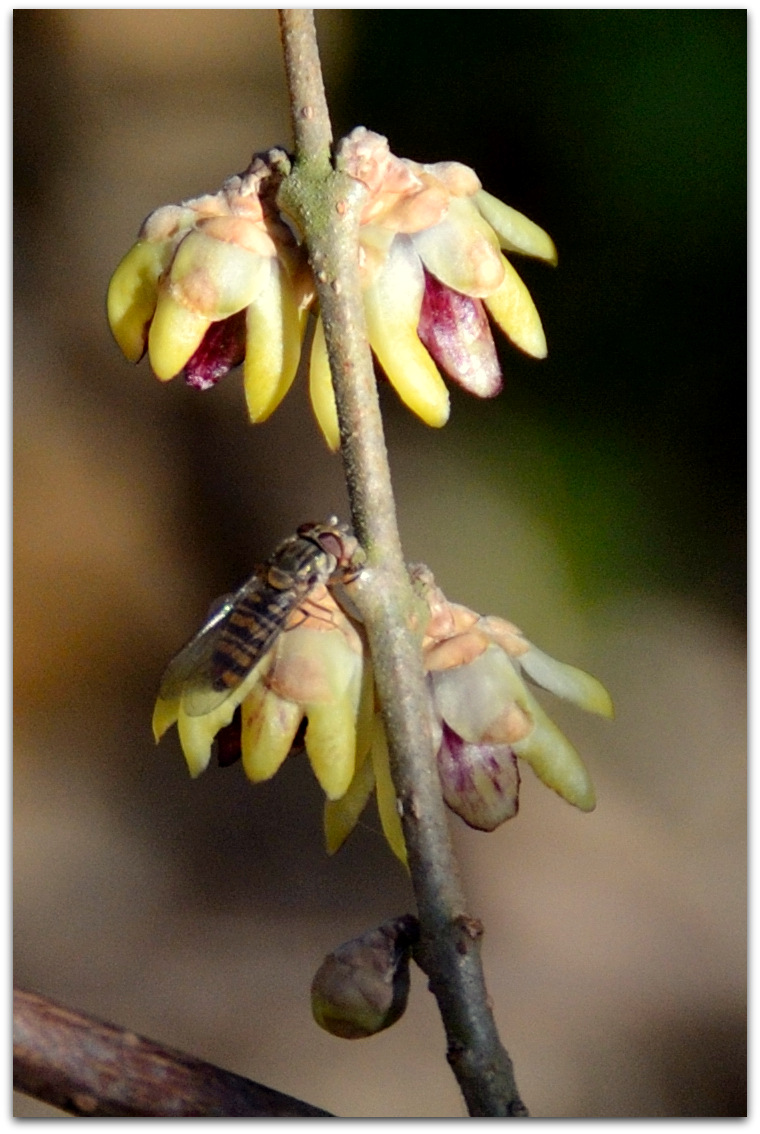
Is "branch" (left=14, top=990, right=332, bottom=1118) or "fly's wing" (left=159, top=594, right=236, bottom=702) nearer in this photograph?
"branch" (left=14, top=990, right=332, bottom=1118)

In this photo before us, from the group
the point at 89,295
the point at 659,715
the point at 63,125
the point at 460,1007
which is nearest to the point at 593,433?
the point at 659,715

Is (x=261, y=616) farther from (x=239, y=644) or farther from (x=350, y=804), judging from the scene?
(x=350, y=804)

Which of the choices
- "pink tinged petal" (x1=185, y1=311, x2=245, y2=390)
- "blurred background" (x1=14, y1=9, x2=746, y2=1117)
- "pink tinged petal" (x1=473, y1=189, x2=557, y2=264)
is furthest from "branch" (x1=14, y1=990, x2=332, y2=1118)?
"blurred background" (x1=14, y1=9, x2=746, y2=1117)

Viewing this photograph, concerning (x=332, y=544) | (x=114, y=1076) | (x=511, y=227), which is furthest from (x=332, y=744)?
(x=511, y=227)

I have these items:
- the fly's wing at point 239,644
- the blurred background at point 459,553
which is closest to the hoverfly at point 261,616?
the fly's wing at point 239,644

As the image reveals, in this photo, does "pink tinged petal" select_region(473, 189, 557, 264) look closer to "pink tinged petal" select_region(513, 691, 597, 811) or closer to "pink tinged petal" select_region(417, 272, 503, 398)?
"pink tinged petal" select_region(417, 272, 503, 398)

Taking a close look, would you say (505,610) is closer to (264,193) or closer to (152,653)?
(152,653)
